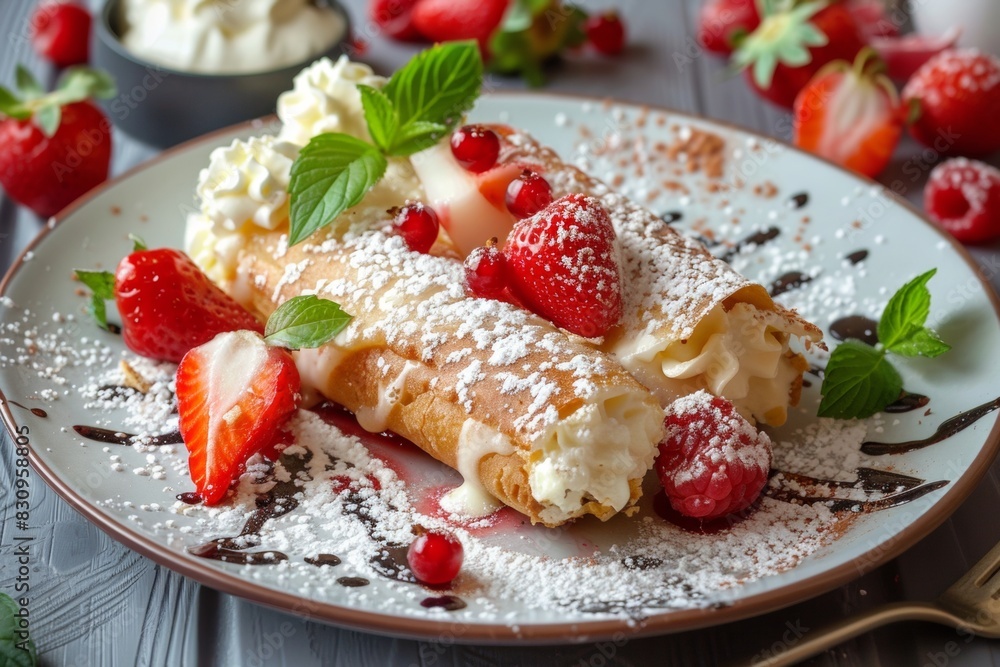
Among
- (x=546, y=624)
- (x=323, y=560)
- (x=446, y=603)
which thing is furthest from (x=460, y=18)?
(x=546, y=624)

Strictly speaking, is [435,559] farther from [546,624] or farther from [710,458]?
[710,458]

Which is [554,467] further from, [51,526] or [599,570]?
[51,526]

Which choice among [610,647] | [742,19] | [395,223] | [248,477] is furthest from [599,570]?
[742,19]

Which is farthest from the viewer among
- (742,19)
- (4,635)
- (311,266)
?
(742,19)

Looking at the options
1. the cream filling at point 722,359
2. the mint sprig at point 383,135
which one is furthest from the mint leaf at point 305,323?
the cream filling at point 722,359

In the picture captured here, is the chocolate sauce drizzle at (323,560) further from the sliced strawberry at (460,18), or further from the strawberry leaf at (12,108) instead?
the sliced strawberry at (460,18)

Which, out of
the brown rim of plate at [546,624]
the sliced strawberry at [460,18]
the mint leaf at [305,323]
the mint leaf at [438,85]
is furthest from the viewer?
the sliced strawberry at [460,18]

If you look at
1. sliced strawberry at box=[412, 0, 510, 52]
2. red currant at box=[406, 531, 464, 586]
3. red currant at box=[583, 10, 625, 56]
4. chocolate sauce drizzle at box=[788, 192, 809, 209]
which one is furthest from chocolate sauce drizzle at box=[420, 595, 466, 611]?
red currant at box=[583, 10, 625, 56]
